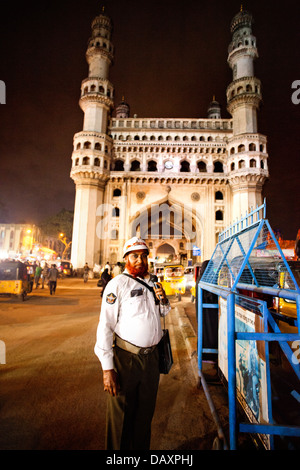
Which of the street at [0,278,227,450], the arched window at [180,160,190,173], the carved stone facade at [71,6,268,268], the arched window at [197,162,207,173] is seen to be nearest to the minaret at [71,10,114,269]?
the carved stone facade at [71,6,268,268]

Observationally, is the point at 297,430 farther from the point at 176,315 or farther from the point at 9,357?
the point at 176,315

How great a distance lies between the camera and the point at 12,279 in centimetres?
1045

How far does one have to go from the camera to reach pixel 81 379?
3.37 m

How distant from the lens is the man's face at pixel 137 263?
219 cm

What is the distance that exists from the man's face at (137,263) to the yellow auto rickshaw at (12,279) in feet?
Result: 33.1

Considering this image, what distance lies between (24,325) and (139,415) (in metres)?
5.66

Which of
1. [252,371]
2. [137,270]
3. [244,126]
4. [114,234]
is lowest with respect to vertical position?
[252,371]

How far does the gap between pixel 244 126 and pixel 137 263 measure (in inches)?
1298

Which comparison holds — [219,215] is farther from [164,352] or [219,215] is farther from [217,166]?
[164,352]

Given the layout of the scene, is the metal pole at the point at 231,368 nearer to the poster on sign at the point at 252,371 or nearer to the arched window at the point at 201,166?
the poster on sign at the point at 252,371

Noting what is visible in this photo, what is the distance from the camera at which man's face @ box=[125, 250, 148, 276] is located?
2.19 meters

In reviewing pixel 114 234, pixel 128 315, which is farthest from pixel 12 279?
pixel 114 234

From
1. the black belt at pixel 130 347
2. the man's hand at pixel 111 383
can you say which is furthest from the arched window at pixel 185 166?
the man's hand at pixel 111 383
